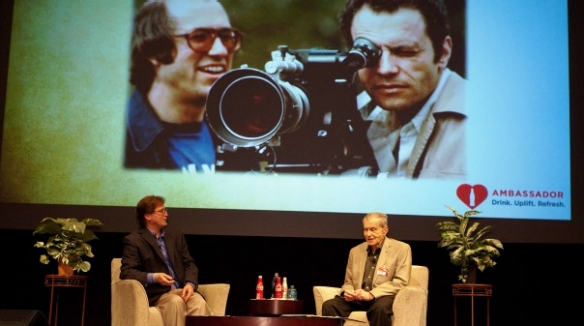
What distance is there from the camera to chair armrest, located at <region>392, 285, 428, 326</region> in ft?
16.8

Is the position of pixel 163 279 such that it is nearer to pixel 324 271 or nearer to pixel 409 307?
pixel 409 307

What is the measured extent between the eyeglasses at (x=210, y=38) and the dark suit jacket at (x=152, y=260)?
1538 mm

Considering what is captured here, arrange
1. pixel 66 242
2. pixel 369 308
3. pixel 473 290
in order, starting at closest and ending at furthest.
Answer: pixel 369 308 → pixel 66 242 → pixel 473 290

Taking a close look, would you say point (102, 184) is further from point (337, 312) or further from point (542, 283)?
point (542, 283)

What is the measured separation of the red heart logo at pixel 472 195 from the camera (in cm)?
620

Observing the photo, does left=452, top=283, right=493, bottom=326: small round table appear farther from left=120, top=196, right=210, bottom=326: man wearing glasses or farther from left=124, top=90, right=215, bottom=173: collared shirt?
left=124, top=90, right=215, bottom=173: collared shirt

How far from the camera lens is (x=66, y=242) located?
19.0ft

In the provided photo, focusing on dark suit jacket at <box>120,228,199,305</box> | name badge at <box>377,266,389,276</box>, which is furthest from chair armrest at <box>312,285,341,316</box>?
dark suit jacket at <box>120,228,199,305</box>

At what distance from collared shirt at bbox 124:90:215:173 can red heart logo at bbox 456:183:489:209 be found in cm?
184

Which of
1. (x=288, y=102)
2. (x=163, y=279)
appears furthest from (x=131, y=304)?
(x=288, y=102)

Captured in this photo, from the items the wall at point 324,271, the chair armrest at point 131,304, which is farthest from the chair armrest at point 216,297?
the wall at point 324,271

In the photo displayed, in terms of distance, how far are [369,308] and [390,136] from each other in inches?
59.6

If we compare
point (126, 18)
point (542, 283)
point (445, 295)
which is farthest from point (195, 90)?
point (542, 283)

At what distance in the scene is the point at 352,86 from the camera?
20.6 feet
